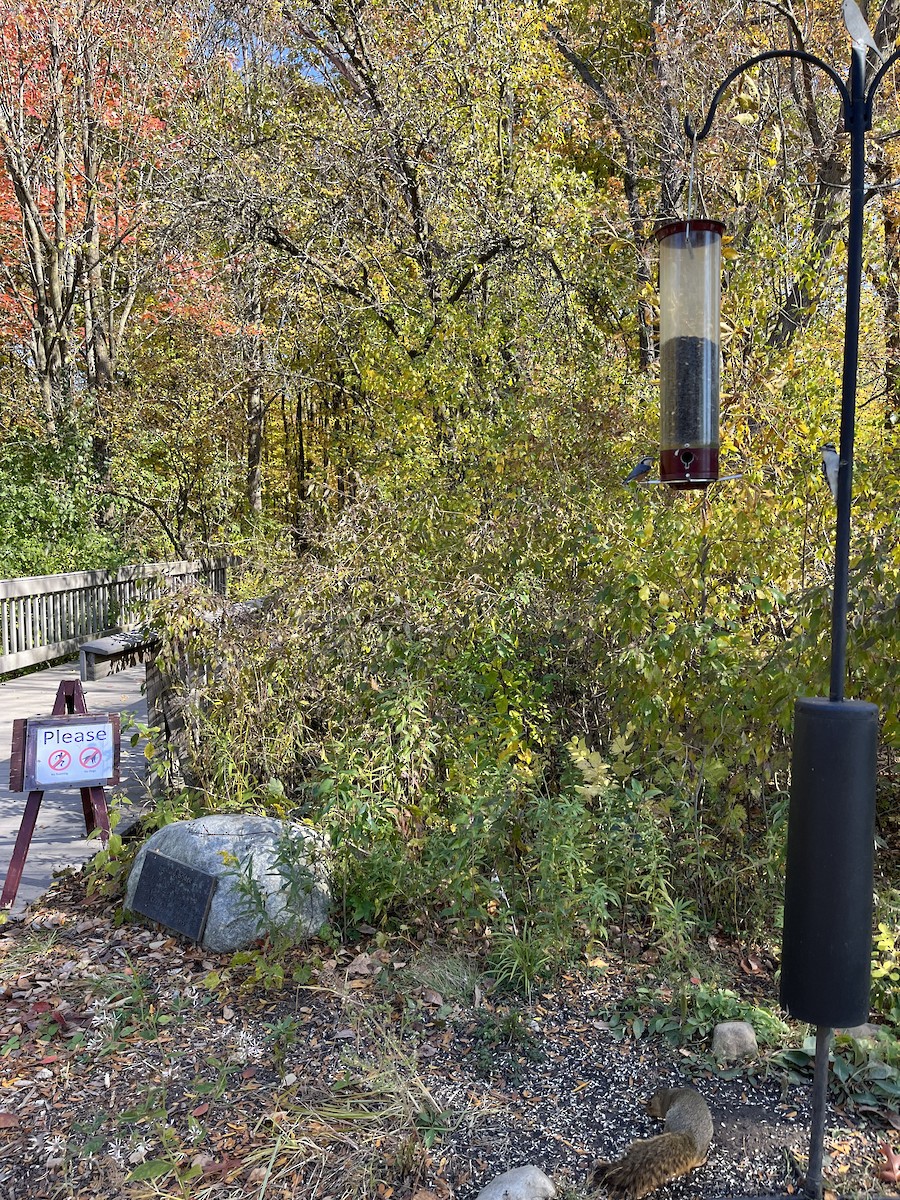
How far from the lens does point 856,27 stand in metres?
2.44

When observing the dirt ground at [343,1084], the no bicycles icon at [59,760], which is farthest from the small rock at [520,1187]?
the no bicycles icon at [59,760]

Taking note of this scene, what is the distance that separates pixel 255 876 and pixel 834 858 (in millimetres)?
2524

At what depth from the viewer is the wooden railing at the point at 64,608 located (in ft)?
33.0

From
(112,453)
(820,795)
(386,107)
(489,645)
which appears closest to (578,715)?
(489,645)

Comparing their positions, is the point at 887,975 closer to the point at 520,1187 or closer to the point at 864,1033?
the point at 864,1033

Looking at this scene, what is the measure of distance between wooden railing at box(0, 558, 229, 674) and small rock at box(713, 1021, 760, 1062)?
6.48m

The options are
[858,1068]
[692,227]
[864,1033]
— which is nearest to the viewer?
[692,227]

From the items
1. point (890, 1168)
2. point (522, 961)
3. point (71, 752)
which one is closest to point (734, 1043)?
point (890, 1168)

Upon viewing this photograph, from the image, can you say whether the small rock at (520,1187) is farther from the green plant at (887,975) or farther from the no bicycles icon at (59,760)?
the no bicycles icon at (59,760)

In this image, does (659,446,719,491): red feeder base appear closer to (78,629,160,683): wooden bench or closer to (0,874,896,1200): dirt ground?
(0,874,896,1200): dirt ground

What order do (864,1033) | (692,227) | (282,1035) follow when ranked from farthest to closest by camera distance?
(282,1035) < (864,1033) < (692,227)

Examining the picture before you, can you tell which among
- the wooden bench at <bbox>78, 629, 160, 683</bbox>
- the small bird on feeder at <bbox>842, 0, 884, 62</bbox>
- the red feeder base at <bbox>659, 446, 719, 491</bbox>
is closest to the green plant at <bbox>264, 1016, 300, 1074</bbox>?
the red feeder base at <bbox>659, 446, 719, 491</bbox>

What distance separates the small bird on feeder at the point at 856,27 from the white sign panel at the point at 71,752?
4208 millimetres

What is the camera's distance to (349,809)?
4.01 meters
